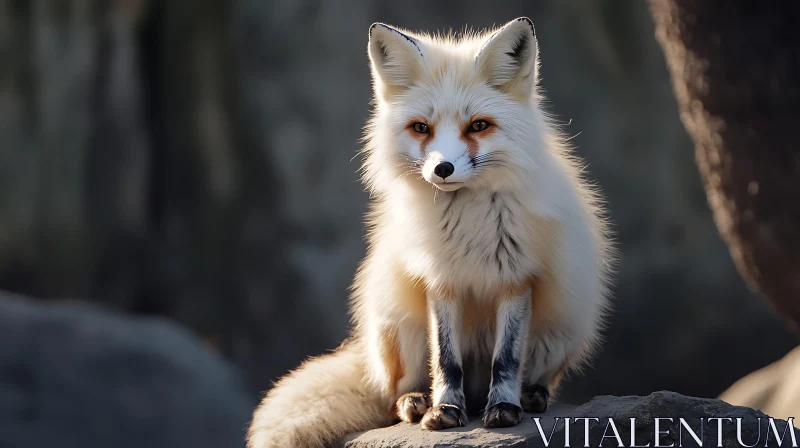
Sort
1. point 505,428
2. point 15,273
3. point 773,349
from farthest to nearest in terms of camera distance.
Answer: point 773,349, point 15,273, point 505,428

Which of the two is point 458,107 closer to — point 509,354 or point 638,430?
point 509,354

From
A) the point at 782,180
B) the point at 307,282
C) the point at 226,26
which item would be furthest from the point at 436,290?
the point at 226,26

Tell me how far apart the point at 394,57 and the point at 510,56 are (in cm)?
36

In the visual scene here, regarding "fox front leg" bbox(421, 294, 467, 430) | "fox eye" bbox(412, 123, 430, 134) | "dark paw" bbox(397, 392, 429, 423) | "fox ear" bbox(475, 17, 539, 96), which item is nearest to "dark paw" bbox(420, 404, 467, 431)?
"fox front leg" bbox(421, 294, 467, 430)

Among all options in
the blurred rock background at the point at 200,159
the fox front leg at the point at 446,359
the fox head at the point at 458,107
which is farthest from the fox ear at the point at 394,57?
the blurred rock background at the point at 200,159

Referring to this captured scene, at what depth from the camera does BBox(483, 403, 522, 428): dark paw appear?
2.72 metres

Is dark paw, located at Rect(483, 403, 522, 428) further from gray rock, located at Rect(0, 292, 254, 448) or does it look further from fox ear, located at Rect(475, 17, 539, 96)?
gray rock, located at Rect(0, 292, 254, 448)

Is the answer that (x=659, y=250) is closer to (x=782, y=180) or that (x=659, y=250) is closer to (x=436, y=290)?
(x=782, y=180)

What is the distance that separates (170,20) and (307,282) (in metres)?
2.06

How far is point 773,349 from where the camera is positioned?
669 cm

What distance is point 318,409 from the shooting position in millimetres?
3064

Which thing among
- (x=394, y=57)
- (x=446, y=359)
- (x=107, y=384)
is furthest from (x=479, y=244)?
(x=107, y=384)

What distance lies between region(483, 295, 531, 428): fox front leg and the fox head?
0.39m

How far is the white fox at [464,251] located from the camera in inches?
108
